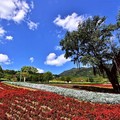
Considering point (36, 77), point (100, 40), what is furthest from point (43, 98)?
point (36, 77)

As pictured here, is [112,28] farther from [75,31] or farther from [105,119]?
[105,119]

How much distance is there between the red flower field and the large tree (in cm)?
1872

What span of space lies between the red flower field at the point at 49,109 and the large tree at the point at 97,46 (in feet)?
61.4

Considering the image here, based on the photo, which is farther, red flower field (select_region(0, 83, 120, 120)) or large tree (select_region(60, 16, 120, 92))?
large tree (select_region(60, 16, 120, 92))

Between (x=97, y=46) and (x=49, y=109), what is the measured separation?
23.6m

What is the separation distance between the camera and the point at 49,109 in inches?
666

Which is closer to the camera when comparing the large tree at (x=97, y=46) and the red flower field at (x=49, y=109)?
the red flower field at (x=49, y=109)

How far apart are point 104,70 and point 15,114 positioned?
2585cm

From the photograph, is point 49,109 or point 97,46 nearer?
point 49,109

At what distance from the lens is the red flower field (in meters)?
14.6

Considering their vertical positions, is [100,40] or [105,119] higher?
[100,40]

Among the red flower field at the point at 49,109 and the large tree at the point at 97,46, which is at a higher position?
the large tree at the point at 97,46

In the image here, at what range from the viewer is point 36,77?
3477 inches

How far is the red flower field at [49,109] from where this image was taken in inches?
575
